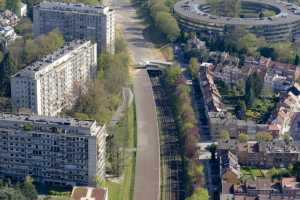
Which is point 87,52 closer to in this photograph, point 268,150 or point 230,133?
point 230,133

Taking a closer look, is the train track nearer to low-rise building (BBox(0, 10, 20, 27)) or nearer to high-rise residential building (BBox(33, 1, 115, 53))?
high-rise residential building (BBox(33, 1, 115, 53))

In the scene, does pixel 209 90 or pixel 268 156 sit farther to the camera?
pixel 209 90

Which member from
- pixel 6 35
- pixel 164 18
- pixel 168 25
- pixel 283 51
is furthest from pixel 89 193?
pixel 164 18

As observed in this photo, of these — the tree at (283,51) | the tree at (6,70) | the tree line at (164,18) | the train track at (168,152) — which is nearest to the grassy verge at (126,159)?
the train track at (168,152)

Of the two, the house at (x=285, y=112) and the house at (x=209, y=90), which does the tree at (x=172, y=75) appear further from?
the house at (x=285, y=112)

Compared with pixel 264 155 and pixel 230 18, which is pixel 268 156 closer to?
pixel 264 155

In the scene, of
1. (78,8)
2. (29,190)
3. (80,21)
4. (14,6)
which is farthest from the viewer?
(14,6)

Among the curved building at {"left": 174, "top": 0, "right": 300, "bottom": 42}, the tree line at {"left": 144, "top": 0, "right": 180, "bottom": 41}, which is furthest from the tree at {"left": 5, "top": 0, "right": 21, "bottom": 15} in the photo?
the curved building at {"left": 174, "top": 0, "right": 300, "bottom": 42}
